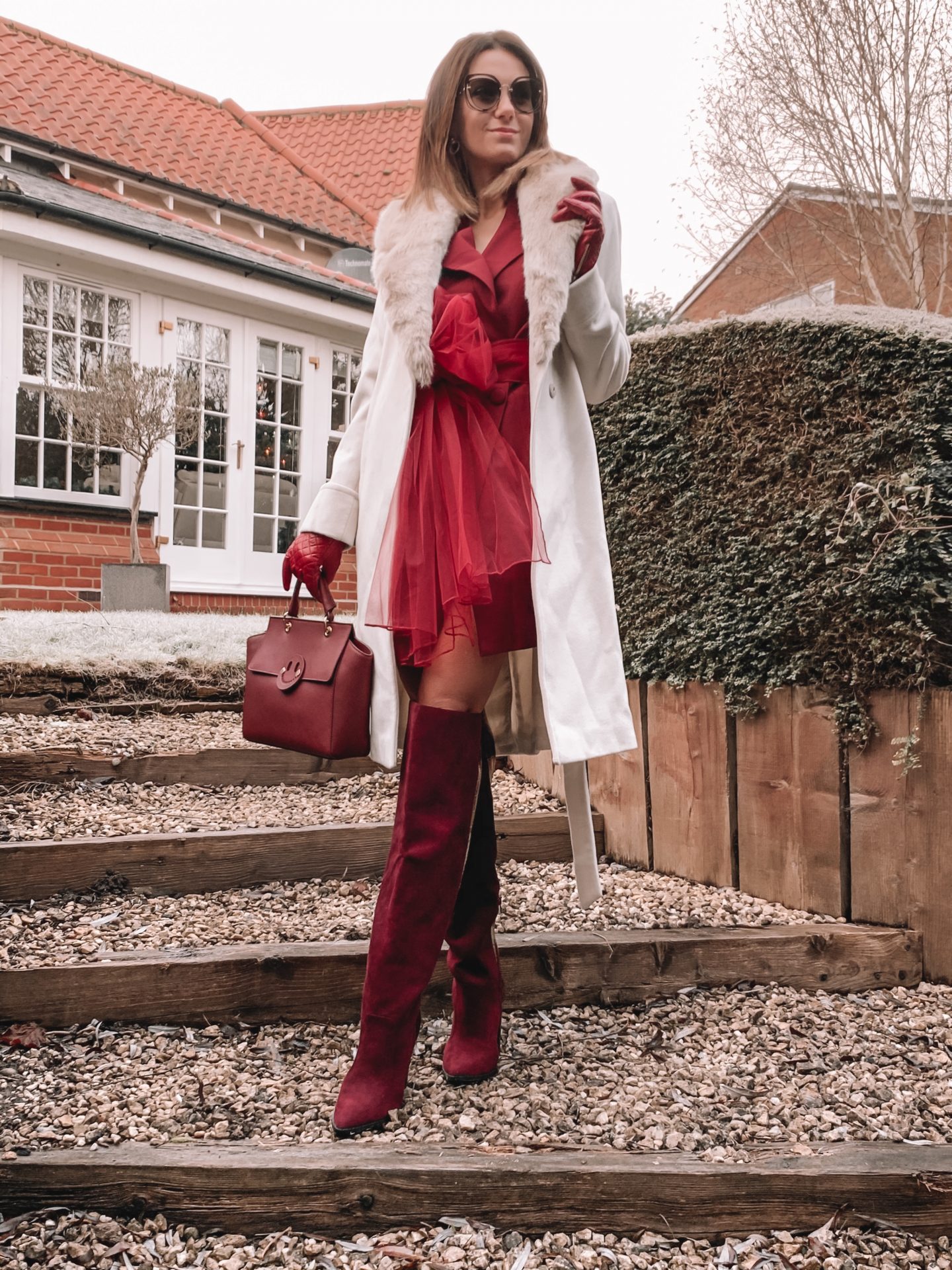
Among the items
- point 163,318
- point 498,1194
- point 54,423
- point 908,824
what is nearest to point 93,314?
point 163,318

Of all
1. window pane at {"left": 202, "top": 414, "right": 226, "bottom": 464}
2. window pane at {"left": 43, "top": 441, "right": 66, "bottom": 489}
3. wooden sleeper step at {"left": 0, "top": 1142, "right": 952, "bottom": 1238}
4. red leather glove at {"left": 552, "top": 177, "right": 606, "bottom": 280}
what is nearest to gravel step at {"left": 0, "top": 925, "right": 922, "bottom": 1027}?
wooden sleeper step at {"left": 0, "top": 1142, "right": 952, "bottom": 1238}

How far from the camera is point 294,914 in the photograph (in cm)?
276

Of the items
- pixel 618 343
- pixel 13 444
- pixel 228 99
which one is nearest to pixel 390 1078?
pixel 618 343

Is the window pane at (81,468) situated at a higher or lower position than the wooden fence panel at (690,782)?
higher

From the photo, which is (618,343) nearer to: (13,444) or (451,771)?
(451,771)

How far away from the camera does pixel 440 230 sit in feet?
6.97

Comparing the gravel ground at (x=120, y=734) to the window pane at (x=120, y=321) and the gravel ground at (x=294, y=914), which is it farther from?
the window pane at (x=120, y=321)

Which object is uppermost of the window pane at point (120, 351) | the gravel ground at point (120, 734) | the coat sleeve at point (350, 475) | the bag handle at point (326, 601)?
the window pane at point (120, 351)

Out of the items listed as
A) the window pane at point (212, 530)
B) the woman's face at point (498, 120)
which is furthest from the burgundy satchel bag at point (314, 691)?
the window pane at point (212, 530)

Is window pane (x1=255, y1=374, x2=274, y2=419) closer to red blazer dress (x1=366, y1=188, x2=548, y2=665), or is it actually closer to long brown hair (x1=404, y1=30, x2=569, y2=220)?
long brown hair (x1=404, y1=30, x2=569, y2=220)

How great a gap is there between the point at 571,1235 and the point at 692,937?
917 mm

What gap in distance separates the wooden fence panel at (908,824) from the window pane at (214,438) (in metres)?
8.19

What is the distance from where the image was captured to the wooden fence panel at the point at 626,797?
3.15m

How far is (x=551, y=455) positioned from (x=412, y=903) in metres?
0.91
